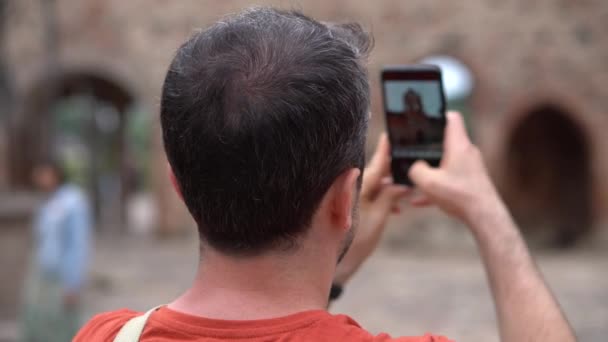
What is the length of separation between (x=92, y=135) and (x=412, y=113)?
16.5m

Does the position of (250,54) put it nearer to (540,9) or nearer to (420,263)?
(420,263)

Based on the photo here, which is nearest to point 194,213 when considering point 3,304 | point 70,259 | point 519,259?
point 519,259

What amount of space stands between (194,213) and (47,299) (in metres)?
4.14

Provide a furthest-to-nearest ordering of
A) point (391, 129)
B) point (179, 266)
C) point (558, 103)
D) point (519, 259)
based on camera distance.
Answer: point (558, 103), point (179, 266), point (391, 129), point (519, 259)

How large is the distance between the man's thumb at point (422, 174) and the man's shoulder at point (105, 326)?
0.50m

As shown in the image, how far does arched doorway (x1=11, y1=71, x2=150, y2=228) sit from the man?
303 inches

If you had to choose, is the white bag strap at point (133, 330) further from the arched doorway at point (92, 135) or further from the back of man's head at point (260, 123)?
the arched doorway at point (92, 135)

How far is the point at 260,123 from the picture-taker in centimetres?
87

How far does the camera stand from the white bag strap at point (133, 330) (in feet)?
3.01

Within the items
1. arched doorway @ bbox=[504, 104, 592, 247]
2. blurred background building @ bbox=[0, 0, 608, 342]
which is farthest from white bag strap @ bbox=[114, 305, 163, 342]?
arched doorway @ bbox=[504, 104, 592, 247]

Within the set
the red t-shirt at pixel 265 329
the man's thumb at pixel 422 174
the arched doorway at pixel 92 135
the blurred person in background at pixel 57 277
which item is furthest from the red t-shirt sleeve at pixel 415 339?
the arched doorway at pixel 92 135

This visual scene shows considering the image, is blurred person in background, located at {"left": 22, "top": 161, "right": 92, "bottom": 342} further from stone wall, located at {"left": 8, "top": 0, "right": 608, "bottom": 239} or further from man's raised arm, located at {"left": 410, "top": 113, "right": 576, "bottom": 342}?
stone wall, located at {"left": 8, "top": 0, "right": 608, "bottom": 239}

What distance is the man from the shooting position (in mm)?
881

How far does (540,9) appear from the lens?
36.0 ft
